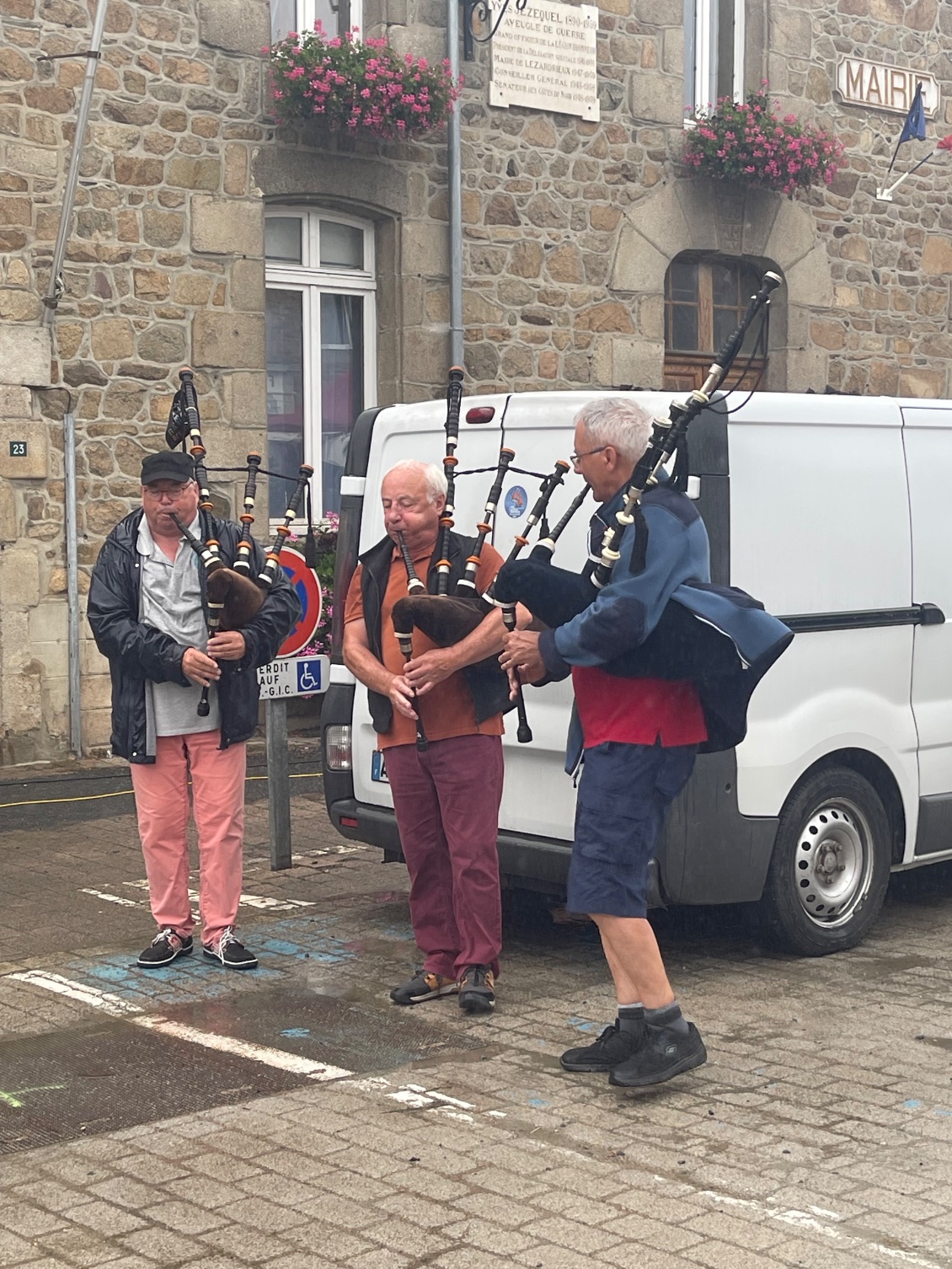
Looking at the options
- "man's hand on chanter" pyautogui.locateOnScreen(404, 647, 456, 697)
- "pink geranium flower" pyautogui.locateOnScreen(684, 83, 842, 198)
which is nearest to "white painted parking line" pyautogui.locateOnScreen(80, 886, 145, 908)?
"man's hand on chanter" pyautogui.locateOnScreen(404, 647, 456, 697)

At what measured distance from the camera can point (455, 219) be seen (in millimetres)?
14242

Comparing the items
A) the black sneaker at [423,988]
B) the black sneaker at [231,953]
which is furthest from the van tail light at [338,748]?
the black sneaker at [423,988]

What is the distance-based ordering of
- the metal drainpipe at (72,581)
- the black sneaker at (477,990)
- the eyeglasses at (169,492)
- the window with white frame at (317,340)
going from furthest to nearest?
the window with white frame at (317,340)
the metal drainpipe at (72,581)
the eyeglasses at (169,492)
the black sneaker at (477,990)

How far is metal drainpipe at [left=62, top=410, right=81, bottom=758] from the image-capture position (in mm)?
12359

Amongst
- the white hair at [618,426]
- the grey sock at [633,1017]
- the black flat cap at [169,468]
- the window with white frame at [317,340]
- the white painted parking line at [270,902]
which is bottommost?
the white painted parking line at [270,902]

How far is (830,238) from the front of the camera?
55.5 feet

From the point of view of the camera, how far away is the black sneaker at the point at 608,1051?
5418 mm

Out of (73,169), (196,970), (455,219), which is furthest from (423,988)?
(455,219)

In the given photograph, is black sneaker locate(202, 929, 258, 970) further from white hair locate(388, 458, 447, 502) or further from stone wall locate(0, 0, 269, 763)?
stone wall locate(0, 0, 269, 763)

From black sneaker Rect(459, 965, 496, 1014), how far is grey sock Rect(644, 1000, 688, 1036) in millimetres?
878

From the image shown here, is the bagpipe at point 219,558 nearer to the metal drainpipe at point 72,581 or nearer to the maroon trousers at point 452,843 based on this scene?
the maroon trousers at point 452,843

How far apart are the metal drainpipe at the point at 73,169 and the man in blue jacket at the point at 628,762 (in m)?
7.45

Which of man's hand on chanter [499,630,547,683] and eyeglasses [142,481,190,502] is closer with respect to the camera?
man's hand on chanter [499,630,547,683]

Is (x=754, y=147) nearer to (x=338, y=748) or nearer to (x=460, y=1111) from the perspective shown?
(x=338, y=748)
